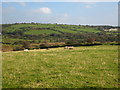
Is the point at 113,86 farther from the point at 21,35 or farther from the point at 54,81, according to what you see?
the point at 21,35

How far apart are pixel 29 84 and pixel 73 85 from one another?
73.7 inches

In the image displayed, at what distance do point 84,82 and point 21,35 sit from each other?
103723mm

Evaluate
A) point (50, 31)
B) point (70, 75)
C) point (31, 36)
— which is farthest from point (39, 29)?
point (70, 75)

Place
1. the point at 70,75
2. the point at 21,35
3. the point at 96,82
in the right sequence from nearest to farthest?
the point at 96,82
the point at 70,75
the point at 21,35

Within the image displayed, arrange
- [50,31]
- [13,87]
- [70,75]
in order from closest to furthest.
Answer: [13,87] < [70,75] < [50,31]

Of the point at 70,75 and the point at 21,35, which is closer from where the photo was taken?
the point at 70,75

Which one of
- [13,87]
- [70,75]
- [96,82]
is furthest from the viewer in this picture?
[70,75]

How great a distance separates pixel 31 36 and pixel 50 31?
1929 cm

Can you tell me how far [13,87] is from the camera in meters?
6.48

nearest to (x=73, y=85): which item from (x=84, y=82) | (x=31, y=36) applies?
(x=84, y=82)

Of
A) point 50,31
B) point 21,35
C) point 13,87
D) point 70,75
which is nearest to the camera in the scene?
point 13,87

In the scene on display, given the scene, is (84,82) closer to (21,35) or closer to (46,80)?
(46,80)

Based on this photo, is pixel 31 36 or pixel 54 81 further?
pixel 31 36

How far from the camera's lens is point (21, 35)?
10688 cm
